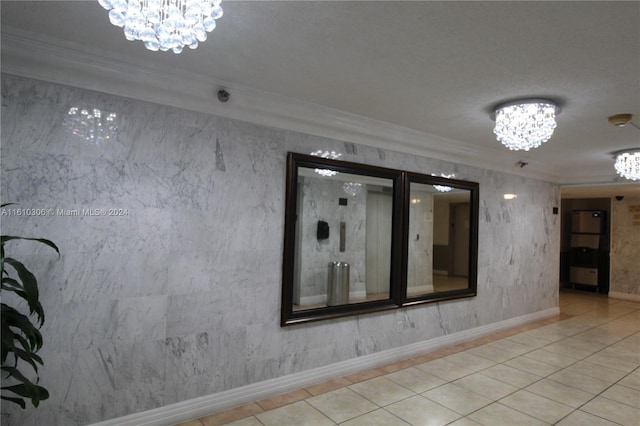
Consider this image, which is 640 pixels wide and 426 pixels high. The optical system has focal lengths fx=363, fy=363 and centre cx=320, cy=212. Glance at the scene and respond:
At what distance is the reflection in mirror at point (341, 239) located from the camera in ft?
11.6

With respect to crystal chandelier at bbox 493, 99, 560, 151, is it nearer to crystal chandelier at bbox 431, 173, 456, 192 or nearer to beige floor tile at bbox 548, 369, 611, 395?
crystal chandelier at bbox 431, 173, 456, 192

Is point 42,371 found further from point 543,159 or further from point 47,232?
point 543,159

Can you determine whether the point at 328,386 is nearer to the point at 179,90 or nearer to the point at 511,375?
the point at 511,375

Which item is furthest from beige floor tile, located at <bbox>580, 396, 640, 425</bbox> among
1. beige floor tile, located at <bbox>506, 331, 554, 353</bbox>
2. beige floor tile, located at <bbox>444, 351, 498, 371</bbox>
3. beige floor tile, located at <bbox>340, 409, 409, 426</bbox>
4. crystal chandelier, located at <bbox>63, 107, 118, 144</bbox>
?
crystal chandelier, located at <bbox>63, 107, 118, 144</bbox>

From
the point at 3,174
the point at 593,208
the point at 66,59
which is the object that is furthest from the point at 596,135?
the point at 593,208

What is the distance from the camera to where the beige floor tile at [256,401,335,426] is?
2.68 meters

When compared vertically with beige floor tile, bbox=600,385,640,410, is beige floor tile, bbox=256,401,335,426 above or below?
below

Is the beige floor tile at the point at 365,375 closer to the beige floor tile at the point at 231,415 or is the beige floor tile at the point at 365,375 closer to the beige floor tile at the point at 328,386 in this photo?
the beige floor tile at the point at 328,386

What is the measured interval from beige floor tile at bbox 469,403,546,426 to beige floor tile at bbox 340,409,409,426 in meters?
0.61

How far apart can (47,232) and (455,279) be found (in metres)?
4.32

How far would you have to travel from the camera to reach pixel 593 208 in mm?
9156

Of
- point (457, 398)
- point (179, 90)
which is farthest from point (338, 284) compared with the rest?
point (179, 90)

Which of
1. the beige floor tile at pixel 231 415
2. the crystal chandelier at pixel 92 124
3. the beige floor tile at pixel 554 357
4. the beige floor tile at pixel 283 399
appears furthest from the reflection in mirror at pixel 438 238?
the crystal chandelier at pixel 92 124

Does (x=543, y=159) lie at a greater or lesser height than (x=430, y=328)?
greater
